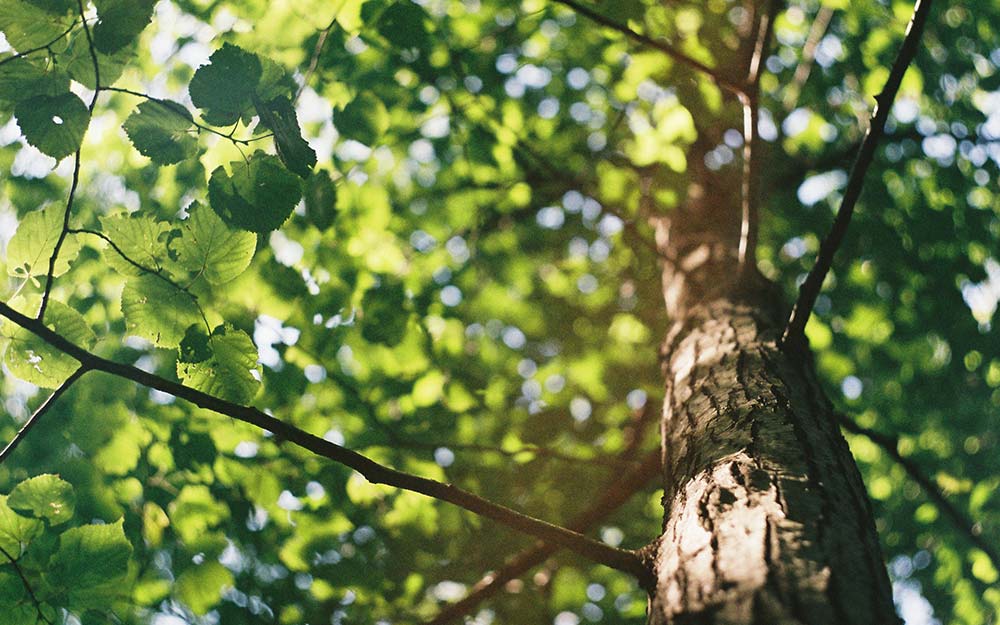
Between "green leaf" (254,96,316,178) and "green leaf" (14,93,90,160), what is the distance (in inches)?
14.7

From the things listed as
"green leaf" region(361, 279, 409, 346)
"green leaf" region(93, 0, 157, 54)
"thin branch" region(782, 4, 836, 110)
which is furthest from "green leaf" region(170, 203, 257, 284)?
"thin branch" region(782, 4, 836, 110)

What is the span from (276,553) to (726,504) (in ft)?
6.76

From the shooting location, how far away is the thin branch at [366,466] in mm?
1111

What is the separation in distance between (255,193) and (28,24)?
0.56m

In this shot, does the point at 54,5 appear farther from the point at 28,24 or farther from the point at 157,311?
the point at 157,311

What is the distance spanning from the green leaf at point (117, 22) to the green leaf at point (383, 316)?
1.38 meters

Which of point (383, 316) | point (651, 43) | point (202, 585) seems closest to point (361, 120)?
point (383, 316)

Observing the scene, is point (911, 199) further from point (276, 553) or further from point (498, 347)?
point (276, 553)

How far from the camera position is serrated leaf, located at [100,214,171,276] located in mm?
1342

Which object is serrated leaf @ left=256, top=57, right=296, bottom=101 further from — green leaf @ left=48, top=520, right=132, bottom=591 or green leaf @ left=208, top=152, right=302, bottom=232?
green leaf @ left=48, top=520, right=132, bottom=591

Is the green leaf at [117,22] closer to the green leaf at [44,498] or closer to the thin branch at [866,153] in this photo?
the green leaf at [44,498]

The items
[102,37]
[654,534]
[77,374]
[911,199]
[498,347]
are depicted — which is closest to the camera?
[77,374]

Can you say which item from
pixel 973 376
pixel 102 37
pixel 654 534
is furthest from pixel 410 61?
pixel 973 376

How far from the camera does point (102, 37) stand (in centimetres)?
132
